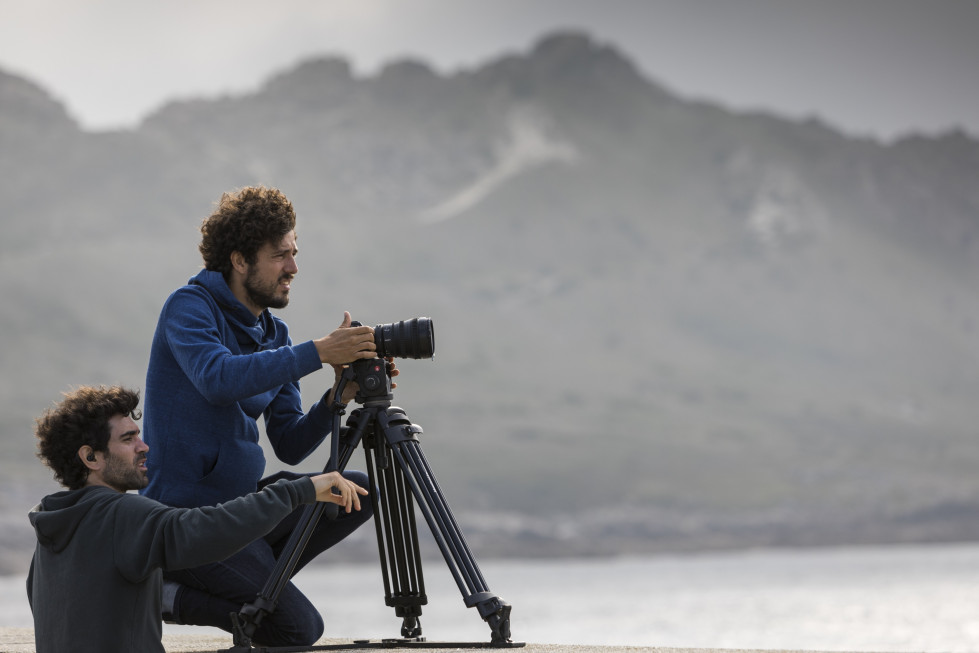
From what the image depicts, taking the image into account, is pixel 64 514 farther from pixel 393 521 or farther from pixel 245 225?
pixel 393 521

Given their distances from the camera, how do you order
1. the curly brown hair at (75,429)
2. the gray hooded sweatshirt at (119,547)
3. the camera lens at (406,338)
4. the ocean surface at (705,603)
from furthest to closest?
the ocean surface at (705,603) < the camera lens at (406,338) < the curly brown hair at (75,429) < the gray hooded sweatshirt at (119,547)

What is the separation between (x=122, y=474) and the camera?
304 cm

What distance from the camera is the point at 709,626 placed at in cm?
4447

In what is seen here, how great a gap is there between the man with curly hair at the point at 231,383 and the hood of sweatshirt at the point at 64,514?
0.51 meters

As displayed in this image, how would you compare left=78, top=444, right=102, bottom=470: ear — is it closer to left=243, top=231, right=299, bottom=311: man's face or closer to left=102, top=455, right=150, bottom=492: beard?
left=102, top=455, right=150, bottom=492: beard

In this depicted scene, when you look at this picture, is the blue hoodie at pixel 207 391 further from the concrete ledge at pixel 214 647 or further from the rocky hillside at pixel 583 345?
the rocky hillside at pixel 583 345

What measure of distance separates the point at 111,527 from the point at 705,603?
58.5 metres

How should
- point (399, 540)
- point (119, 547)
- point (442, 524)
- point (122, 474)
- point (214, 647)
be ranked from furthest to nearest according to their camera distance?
point (214, 647) → point (399, 540) → point (442, 524) → point (122, 474) → point (119, 547)

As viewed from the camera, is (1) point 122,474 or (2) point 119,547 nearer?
(2) point 119,547

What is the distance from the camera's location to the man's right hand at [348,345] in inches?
139

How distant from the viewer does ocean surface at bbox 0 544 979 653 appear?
37125mm

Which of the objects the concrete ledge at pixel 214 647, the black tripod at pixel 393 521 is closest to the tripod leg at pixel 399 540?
the black tripod at pixel 393 521

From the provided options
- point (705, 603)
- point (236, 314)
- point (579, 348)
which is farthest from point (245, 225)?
point (579, 348)

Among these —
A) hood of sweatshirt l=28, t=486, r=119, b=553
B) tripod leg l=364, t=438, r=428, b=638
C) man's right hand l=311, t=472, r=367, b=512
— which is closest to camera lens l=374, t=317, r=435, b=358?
tripod leg l=364, t=438, r=428, b=638
